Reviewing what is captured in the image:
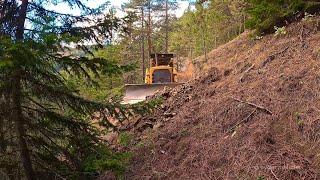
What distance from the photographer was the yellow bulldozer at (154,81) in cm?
1711

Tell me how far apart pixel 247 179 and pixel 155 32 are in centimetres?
3607

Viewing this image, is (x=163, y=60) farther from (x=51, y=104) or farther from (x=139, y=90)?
(x=51, y=104)

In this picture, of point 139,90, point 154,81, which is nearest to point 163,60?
point 154,81

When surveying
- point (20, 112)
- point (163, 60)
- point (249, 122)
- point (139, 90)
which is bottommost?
point (139, 90)

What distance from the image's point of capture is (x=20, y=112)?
6.94 meters

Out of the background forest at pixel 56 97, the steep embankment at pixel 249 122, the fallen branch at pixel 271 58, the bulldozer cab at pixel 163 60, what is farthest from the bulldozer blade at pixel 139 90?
the background forest at pixel 56 97

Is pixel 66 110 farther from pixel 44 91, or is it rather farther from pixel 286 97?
pixel 286 97

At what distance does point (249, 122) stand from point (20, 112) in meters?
4.20

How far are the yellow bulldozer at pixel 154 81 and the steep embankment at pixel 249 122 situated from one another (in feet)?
19.7

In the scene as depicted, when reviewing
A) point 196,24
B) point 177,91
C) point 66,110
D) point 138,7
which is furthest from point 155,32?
point 66,110

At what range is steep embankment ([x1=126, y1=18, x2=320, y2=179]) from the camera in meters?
6.27

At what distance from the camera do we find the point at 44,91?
281 inches

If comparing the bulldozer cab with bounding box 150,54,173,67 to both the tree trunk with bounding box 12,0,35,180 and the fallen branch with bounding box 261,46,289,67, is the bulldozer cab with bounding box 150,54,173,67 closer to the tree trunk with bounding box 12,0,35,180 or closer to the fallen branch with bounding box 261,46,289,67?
the fallen branch with bounding box 261,46,289,67

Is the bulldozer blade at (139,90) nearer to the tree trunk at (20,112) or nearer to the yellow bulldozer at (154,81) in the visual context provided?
the yellow bulldozer at (154,81)
